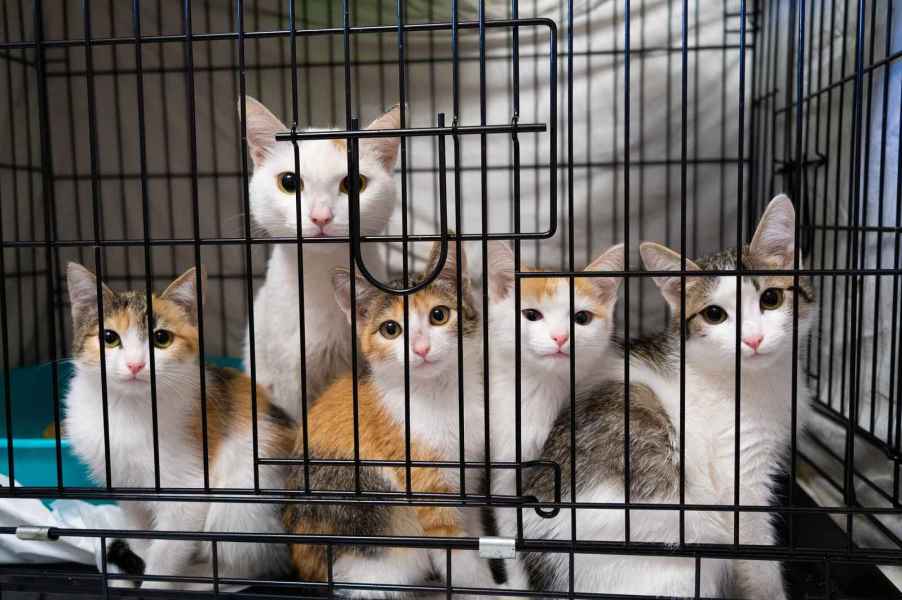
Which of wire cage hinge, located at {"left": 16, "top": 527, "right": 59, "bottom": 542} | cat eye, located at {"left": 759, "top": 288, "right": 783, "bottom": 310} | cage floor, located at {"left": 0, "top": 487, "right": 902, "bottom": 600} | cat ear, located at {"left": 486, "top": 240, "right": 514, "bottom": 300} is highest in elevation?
cat ear, located at {"left": 486, "top": 240, "right": 514, "bottom": 300}

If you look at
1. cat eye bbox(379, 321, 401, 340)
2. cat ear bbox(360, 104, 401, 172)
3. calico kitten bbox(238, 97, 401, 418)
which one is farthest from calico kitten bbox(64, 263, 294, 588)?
cat ear bbox(360, 104, 401, 172)

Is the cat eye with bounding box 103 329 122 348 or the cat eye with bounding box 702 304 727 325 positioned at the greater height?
the cat eye with bounding box 702 304 727 325

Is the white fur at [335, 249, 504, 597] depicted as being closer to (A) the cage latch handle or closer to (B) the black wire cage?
(A) the cage latch handle

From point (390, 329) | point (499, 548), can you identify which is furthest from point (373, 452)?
point (499, 548)

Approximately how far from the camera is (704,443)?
1.31m

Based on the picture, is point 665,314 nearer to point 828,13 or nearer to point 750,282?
point 828,13

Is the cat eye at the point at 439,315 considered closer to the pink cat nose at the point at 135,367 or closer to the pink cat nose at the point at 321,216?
the pink cat nose at the point at 321,216

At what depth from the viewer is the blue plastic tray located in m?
1.59

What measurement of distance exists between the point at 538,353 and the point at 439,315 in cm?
20

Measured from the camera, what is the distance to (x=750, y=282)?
1.27 metres

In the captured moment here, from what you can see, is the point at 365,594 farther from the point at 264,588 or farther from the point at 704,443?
the point at 704,443

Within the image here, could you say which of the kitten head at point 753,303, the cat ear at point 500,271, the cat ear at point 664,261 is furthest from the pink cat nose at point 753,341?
the cat ear at point 500,271

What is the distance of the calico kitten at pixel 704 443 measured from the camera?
125cm

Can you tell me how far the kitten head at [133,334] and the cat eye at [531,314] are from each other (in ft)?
2.07
